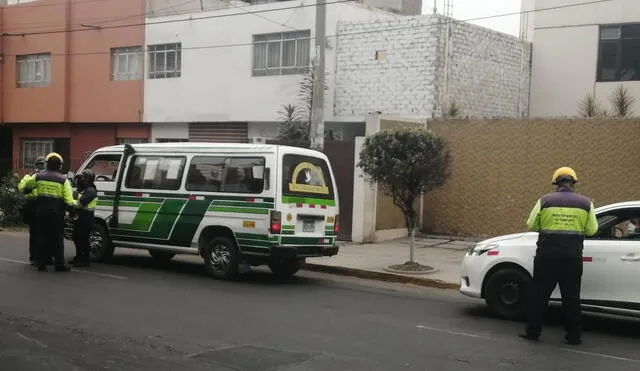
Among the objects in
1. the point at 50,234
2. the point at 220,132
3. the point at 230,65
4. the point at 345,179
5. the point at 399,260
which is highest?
the point at 230,65

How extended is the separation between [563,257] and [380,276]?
184 inches

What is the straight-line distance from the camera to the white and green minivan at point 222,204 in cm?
986

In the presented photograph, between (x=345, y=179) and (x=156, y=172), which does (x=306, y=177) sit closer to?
(x=156, y=172)

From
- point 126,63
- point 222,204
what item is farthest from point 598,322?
point 126,63

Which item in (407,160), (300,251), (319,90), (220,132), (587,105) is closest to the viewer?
(300,251)

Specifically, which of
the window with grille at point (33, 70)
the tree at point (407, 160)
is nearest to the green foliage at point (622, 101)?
the tree at point (407, 160)

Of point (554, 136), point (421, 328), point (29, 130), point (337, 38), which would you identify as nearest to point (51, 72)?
point (29, 130)

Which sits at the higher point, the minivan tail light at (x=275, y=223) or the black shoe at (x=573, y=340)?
the minivan tail light at (x=275, y=223)

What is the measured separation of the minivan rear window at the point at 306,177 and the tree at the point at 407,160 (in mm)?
852

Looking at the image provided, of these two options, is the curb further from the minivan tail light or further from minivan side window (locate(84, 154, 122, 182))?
minivan side window (locate(84, 154, 122, 182))

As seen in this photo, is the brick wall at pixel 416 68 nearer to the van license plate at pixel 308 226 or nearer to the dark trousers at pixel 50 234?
the van license plate at pixel 308 226

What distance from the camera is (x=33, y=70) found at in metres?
28.5

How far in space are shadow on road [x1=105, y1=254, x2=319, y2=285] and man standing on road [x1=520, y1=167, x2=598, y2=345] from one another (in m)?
4.36

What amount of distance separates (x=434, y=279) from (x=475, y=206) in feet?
16.4
